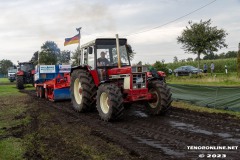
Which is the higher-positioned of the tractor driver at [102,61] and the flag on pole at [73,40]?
the flag on pole at [73,40]

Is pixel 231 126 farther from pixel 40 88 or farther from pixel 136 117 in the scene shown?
pixel 40 88

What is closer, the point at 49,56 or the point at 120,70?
the point at 120,70

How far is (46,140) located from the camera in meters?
6.91

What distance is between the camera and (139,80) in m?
9.48

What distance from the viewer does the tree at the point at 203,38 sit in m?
34.2

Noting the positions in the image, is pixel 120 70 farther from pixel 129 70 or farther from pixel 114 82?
pixel 114 82

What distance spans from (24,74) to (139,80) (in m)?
18.2

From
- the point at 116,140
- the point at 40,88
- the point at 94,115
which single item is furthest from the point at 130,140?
the point at 40,88

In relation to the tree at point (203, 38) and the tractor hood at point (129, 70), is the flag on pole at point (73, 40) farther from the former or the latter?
the tree at point (203, 38)

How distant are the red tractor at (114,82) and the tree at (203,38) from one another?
25.1m

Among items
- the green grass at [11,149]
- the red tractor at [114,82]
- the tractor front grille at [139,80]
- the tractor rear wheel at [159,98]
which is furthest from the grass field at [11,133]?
the tractor rear wheel at [159,98]

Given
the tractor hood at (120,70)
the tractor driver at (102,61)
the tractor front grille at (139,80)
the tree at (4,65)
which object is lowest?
the tractor front grille at (139,80)

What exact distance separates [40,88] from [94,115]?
7.27m

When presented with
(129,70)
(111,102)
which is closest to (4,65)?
(129,70)
